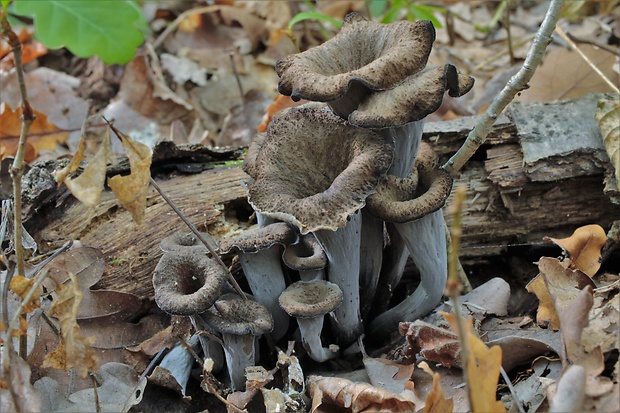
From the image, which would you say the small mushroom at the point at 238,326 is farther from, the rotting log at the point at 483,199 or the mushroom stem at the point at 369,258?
the rotting log at the point at 483,199

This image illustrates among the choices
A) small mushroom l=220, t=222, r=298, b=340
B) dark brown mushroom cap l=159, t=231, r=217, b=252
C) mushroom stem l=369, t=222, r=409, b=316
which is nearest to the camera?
small mushroom l=220, t=222, r=298, b=340

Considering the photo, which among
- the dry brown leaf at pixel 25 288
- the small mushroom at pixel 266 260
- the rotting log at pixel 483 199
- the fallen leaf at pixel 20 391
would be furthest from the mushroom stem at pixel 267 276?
the fallen leaf at pixel 20 391

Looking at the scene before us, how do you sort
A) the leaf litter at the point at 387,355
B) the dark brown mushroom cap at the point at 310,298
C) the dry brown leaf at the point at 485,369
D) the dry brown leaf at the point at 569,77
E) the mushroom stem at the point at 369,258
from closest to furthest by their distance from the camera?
the dry brown leaf at the point at 485,369 → the leaf litter at the point at 387,355 → the dark brown mushroom cap at the point at 310,298 → the mushroom stem at the point at 369,258 → the dry brown leaf at the point at 569,77

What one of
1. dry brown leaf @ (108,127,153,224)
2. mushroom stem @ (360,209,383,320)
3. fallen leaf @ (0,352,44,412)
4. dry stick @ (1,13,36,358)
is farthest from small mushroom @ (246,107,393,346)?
Answer: fallen leaf @ (0,352,44,412)

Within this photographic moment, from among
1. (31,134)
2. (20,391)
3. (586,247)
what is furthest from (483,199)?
(31,134)

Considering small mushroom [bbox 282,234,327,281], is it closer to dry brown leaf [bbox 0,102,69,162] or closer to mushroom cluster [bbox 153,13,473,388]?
mushroom cluster [bbox 153,13,473,388]

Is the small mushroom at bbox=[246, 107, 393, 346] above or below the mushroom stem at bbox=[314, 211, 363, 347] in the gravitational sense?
above
